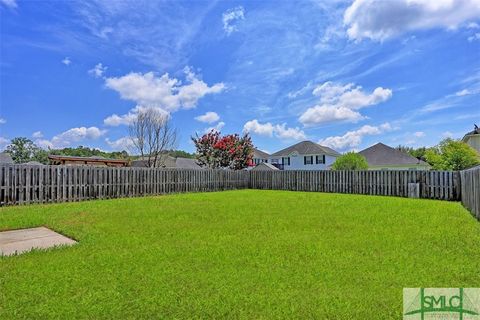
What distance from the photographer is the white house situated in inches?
1500

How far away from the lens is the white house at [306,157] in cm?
3809

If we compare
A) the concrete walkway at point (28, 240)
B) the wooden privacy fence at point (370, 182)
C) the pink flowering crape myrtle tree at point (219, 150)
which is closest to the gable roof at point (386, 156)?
the pink flowering crape myrtle tree at point (219, 150)

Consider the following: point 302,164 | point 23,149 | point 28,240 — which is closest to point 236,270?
point 28,240

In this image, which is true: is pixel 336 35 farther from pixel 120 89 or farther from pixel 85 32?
pixel 120 89

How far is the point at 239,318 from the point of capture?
225 centimetres

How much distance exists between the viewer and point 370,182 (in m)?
15.4

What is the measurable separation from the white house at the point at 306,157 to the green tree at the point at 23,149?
126 feet

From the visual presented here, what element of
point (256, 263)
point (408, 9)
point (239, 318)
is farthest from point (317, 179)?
point (239, 318)

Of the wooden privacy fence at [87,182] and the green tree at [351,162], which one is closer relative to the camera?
the wooden privacy fence at [87,182]

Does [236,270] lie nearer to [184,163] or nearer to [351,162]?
[351,162]

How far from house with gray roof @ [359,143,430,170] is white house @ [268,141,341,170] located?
16.9 ft

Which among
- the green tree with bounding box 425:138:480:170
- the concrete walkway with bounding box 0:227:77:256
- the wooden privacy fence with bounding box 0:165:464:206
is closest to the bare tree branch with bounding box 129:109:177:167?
the wooden privacy fence with bounding box 0:165:464:206

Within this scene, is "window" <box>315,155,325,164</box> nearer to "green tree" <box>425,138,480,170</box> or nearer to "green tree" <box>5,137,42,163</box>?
"green tree" <box>425,138,480,170</box>

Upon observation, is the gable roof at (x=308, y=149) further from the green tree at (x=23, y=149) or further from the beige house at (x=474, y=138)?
the green tree at (x=23, y=149)
